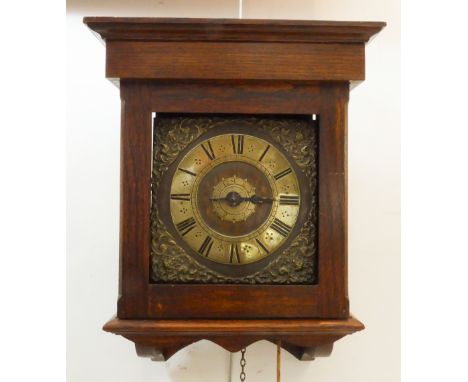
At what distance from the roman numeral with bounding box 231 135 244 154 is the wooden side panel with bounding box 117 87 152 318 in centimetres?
15

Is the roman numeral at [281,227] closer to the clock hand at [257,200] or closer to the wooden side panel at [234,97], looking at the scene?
the clock hand at [257,200]

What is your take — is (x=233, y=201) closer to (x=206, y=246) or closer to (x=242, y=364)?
(x=206, y=246)

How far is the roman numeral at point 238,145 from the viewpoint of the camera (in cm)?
116

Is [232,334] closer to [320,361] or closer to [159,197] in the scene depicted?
[159,197]

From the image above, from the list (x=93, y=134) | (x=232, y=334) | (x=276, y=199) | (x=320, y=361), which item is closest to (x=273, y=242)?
(x=276, y=199)

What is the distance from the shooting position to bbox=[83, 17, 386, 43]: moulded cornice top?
109 centimetres

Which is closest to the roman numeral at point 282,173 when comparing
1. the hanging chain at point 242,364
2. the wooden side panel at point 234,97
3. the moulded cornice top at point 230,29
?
the wooden side panel at point 234,97

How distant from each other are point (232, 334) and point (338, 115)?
43 cm

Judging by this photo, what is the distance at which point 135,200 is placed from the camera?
3.69ft

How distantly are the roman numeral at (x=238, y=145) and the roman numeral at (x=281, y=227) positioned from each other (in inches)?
5.6

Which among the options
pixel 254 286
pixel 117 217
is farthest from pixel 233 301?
pixel 117 217

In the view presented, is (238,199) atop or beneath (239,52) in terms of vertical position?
beneath

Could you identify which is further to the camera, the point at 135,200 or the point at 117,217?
the point at 117,217

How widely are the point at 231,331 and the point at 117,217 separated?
1.47 ft
